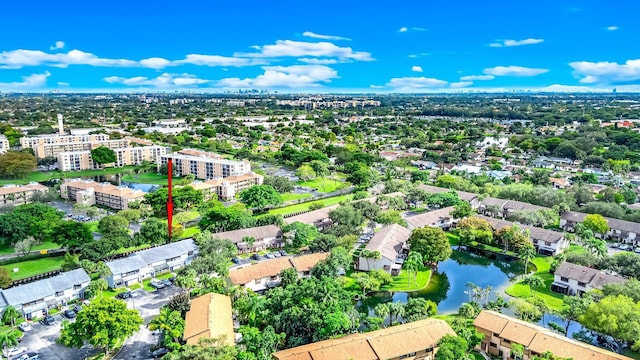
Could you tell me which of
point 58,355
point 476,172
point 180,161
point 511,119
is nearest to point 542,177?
point 476,172

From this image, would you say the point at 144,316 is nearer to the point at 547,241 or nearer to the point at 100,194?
the point at 100,194

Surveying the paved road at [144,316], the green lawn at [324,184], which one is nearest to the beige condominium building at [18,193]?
the paved road at [144,316]

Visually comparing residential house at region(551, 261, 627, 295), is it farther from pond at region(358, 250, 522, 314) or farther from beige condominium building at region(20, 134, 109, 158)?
beige condominium building at region(20, 134, 109, 158)

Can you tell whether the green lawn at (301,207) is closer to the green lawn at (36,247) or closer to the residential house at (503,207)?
the residential house at (503,207)

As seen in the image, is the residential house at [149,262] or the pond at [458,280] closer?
the pond at [458,280]

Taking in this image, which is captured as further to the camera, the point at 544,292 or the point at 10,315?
the point at 544,292

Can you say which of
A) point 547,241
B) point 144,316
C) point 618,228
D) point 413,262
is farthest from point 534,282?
point 144,316

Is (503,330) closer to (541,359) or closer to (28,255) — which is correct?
(541,359)
